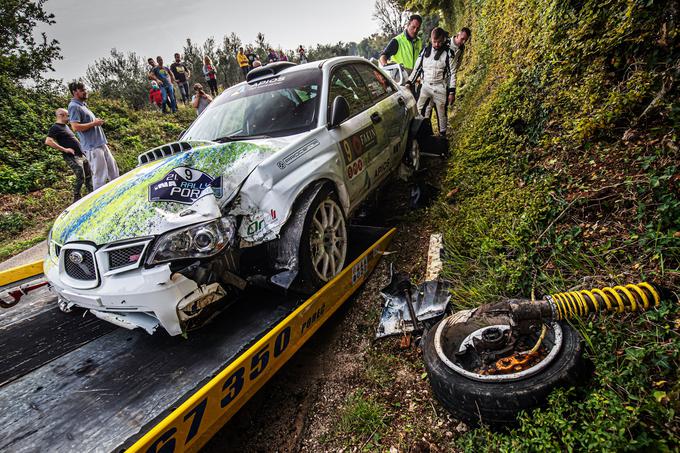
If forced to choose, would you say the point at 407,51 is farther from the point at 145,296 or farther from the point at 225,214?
the point at 145,296

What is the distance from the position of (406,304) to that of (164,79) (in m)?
14.0

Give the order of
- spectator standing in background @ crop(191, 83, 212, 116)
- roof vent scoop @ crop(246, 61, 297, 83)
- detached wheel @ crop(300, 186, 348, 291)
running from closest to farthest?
1. detached wheel @ crop(300, 186, 348, 291)
2. roof vent scoop @ crop(246, 61, 297, 83)
3. spectator standing in background @ crop(191, 83, 212, 116)

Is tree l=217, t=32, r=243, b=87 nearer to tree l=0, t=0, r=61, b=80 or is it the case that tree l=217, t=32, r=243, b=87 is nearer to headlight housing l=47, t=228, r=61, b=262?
tree l=0, t=0, r=61, b=80

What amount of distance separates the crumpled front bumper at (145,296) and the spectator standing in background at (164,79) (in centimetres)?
1307

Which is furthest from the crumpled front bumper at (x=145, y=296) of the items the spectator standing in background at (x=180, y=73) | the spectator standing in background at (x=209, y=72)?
the spectator standing in background at (x=180, y=73)

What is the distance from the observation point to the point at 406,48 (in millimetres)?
7508

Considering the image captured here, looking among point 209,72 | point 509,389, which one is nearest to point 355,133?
point 509,389

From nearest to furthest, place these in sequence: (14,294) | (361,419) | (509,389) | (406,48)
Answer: (509,389)
(361,419)
(14,294)
(406,48)

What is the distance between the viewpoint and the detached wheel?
2.54 metres

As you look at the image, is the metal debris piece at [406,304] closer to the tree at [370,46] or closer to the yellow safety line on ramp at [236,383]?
the yellow safety line on ramp at [236,383]

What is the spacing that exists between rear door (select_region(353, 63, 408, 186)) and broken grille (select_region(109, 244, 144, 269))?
7.47 ft

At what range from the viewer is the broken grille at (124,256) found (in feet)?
6.70

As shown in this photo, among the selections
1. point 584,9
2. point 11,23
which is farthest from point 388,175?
point 11,23

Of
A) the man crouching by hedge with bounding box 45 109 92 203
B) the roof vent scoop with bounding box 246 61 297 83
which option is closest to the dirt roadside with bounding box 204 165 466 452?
the roof vent scoop with bounding box 246 61 297 83
